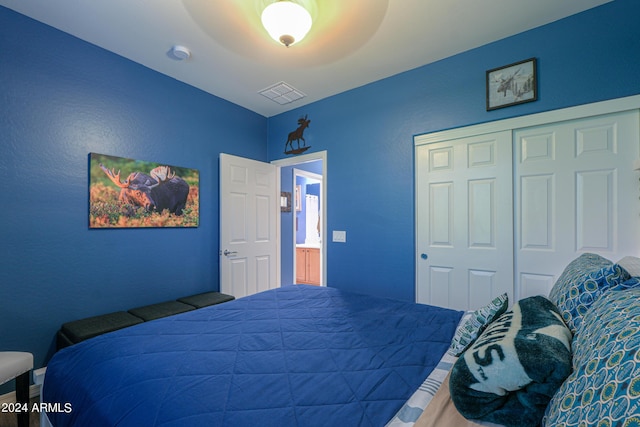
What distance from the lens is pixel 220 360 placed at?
1104 millimetres

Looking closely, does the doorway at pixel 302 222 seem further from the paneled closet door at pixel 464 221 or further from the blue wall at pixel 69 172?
the blue wall at pixel 69 172

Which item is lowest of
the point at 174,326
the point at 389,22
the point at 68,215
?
the point at 174,326

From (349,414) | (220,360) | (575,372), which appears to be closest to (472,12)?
(575,372)

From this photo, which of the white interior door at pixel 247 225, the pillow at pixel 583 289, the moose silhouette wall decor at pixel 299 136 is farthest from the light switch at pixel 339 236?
the pillow at pixel 583 289

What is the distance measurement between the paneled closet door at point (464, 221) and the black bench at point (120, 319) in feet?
7.15

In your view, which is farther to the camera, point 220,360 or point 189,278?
point 189,278

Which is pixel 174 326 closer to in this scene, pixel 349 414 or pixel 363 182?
pixel 349 414

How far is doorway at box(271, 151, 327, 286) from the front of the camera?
11.1 ft

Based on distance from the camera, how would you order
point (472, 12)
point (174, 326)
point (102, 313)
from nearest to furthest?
point (174, 326) < point (472, 12) < point (102, 313)

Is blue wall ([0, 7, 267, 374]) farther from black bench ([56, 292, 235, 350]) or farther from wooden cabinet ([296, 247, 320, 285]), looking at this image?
wooden cabinet ([296, 247, 320, 285])

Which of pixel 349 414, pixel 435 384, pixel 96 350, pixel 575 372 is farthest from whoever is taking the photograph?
pixel 96 350

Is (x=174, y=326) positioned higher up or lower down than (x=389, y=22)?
lower down

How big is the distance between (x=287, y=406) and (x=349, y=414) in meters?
0.19

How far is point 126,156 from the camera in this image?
8.35 ft
